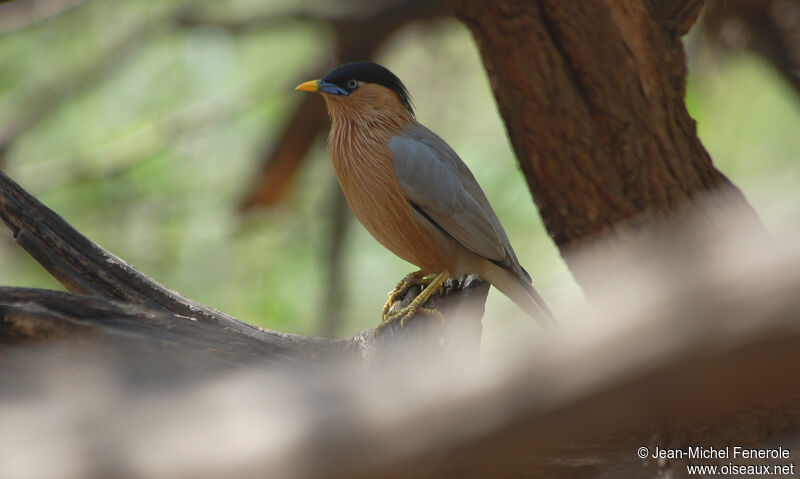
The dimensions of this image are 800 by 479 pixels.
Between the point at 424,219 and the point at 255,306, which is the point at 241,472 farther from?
the point at 255,306

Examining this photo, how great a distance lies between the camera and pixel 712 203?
309 cm

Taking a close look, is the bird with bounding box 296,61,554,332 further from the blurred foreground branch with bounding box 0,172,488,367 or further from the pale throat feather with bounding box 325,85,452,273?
the blurred foreground branch with bounding box 0,172,488,367

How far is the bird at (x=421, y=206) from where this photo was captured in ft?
9.14

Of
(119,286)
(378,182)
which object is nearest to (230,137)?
(378,182)

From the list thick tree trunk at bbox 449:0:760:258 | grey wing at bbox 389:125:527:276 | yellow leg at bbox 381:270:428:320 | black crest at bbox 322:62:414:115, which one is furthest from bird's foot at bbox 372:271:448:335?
black crest at bbox 322:62:414:115

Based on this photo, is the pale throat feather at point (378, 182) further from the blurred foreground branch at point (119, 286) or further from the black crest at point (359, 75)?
the blurred foreground branch at point (119, 286)

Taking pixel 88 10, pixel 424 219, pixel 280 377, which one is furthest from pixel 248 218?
pixel 280 377

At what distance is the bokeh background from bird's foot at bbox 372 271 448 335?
2267 mm

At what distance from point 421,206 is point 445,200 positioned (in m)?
0.09

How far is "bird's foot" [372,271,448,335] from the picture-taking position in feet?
8.17

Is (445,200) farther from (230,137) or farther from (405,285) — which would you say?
(230,137)

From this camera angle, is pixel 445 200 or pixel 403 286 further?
pixel 403 286

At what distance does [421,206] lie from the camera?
2.80m

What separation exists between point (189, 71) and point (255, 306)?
2043mm
